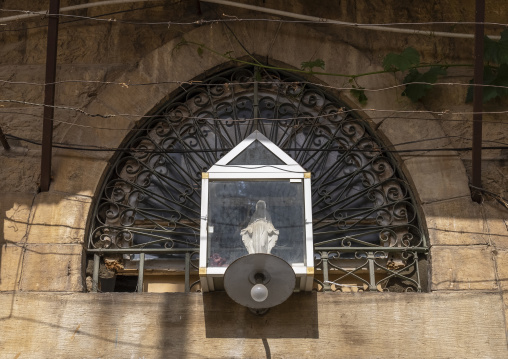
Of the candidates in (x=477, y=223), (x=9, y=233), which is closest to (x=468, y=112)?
(x=477, y=223)

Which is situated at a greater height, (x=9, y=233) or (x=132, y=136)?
(x=132, y=136)

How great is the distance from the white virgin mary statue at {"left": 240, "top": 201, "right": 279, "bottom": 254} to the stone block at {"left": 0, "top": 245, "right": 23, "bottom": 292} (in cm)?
174

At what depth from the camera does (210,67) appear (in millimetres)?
6766

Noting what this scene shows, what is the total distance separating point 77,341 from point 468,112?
3370 mm

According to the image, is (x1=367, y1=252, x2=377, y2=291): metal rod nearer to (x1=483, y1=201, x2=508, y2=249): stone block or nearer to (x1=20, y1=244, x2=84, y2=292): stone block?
(x1=483, y1=201, x2=508, y2=249): stone block

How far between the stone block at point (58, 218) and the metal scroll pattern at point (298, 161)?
0.15m

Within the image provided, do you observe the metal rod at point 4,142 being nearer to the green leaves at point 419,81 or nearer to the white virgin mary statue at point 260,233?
the white virgin mary statue at point 260,233

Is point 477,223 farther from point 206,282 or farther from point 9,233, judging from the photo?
point 9,233

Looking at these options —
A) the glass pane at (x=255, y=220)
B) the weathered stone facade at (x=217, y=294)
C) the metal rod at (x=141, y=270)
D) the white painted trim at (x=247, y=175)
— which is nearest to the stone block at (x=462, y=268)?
the weathered stone facade at (x=217, y=294)

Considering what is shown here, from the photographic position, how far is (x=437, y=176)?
20.5 ft

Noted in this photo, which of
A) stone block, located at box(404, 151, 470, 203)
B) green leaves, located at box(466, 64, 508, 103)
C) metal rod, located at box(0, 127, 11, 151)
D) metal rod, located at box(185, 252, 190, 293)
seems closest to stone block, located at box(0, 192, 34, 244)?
metal rod, located at box(0, 127, 11, 151)

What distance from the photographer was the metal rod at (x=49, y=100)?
6.13 metres

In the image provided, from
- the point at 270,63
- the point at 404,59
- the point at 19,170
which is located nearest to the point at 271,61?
the point at 270,63

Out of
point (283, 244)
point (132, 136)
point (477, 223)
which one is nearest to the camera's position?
point (283, 244)
